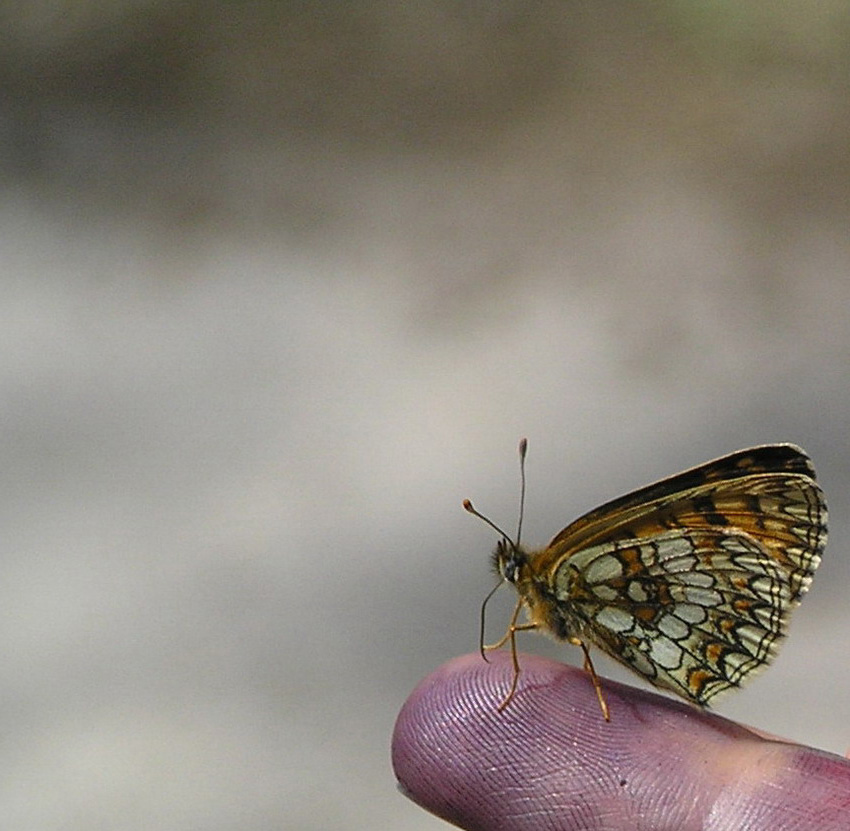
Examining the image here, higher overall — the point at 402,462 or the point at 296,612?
the point at 402,462

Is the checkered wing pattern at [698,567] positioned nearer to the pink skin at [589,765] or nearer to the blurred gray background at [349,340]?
the pink skin at [589,765]

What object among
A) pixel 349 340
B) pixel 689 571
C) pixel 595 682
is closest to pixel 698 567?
pixel 689 571

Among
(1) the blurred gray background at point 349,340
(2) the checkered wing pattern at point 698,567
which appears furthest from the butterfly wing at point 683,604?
(1) the blurred gray background at point 349,340

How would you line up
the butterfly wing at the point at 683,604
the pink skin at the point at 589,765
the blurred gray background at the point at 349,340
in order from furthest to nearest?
the blurred gray background at the point at 349,340
the butterfly wing at the point at 683,604
the pink skin at the point at 589,765

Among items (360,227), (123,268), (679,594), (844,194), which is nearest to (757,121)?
(844,194)

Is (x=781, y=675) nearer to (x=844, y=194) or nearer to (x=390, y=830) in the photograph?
(x=390, y=830)

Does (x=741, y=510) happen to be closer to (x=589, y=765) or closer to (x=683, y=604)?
(x=683, y=604)
